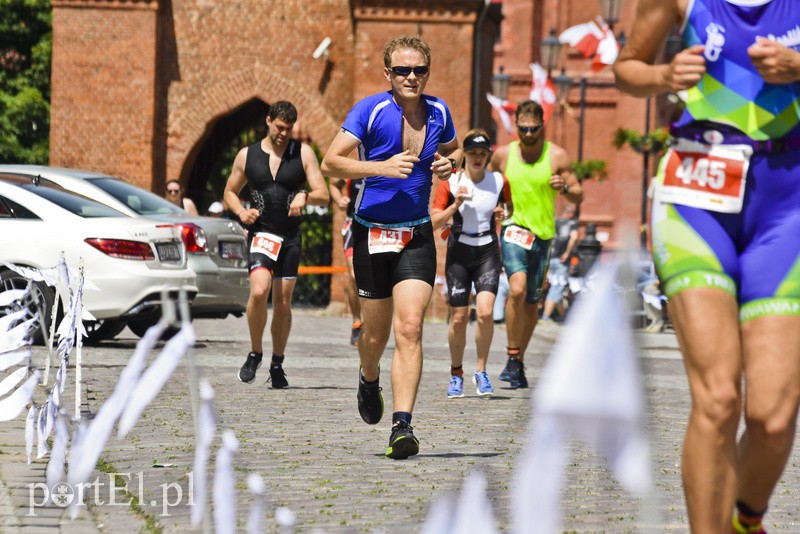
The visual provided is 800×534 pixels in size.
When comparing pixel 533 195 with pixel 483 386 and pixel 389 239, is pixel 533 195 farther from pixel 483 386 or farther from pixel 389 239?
pixel 389 239

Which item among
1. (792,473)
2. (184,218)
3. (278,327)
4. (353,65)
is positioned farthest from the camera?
(353,65)

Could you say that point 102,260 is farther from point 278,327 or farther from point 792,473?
point 792,473

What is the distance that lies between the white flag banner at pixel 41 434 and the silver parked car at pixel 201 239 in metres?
7.85

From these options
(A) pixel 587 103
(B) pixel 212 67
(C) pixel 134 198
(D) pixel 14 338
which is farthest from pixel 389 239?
(A) pixel 587 103

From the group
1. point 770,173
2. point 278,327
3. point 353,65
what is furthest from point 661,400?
point 353,65

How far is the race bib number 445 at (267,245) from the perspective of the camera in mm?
10836

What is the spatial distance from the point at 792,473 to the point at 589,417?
460cm

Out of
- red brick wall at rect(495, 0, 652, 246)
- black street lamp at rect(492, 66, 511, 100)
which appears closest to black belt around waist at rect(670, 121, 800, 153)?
black street lamp at rect(492, 66, 511, 100)

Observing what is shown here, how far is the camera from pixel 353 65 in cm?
2592

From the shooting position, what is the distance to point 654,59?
4496 mm

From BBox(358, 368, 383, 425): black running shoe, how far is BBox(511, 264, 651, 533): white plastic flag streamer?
16.0 feet

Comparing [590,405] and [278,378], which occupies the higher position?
[590,405]

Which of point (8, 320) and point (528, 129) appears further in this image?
point (528, 129)

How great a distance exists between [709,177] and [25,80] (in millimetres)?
30243
